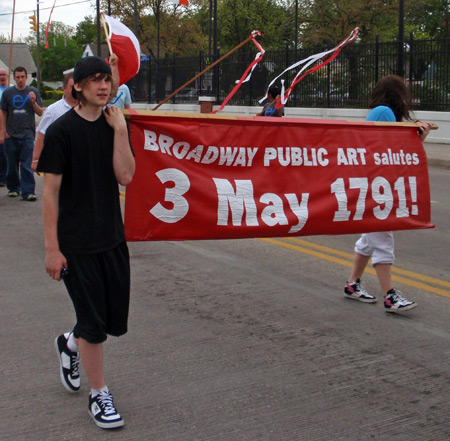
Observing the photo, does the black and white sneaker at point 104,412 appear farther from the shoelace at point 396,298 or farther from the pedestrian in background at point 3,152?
the pedestrian in background at point 3,152

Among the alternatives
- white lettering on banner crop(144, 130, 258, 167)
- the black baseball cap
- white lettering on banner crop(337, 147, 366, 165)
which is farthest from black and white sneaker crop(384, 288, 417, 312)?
the black baseball cap

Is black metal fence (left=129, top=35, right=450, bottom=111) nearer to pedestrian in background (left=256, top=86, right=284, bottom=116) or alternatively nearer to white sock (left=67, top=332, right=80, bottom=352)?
pedestrian in background (left=256, top=86, right=284, bottom=116)

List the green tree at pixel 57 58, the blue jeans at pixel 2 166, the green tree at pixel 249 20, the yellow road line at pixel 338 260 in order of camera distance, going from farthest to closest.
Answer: the green tree at pixel 57 58
the green tree at pixel 249 20
the blue jeans at pixel 2 166
the yellow road line at pixel 338 260

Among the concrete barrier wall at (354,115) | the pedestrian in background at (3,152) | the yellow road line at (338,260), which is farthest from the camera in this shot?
the concrete barrier wall at (354,115)

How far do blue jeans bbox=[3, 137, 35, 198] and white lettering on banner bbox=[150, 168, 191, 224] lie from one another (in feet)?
22.0

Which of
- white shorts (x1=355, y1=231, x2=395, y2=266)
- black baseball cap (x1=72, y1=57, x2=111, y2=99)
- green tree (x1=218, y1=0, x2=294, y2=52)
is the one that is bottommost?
white shorts (x1=355, y1=231, x2=395, y2=266)

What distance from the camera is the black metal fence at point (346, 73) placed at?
1952cm

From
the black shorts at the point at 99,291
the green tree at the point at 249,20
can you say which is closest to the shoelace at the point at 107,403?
the black shorts at the point at 99,291

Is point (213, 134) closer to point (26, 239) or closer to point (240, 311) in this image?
point (240, 311)

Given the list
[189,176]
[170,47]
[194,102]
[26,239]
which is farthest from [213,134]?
[170,47]

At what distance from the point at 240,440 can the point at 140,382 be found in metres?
0.90

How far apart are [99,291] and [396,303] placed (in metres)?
2.69

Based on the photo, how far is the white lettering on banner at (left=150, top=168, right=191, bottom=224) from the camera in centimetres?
428

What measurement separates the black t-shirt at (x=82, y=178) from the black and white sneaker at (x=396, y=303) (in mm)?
2619
